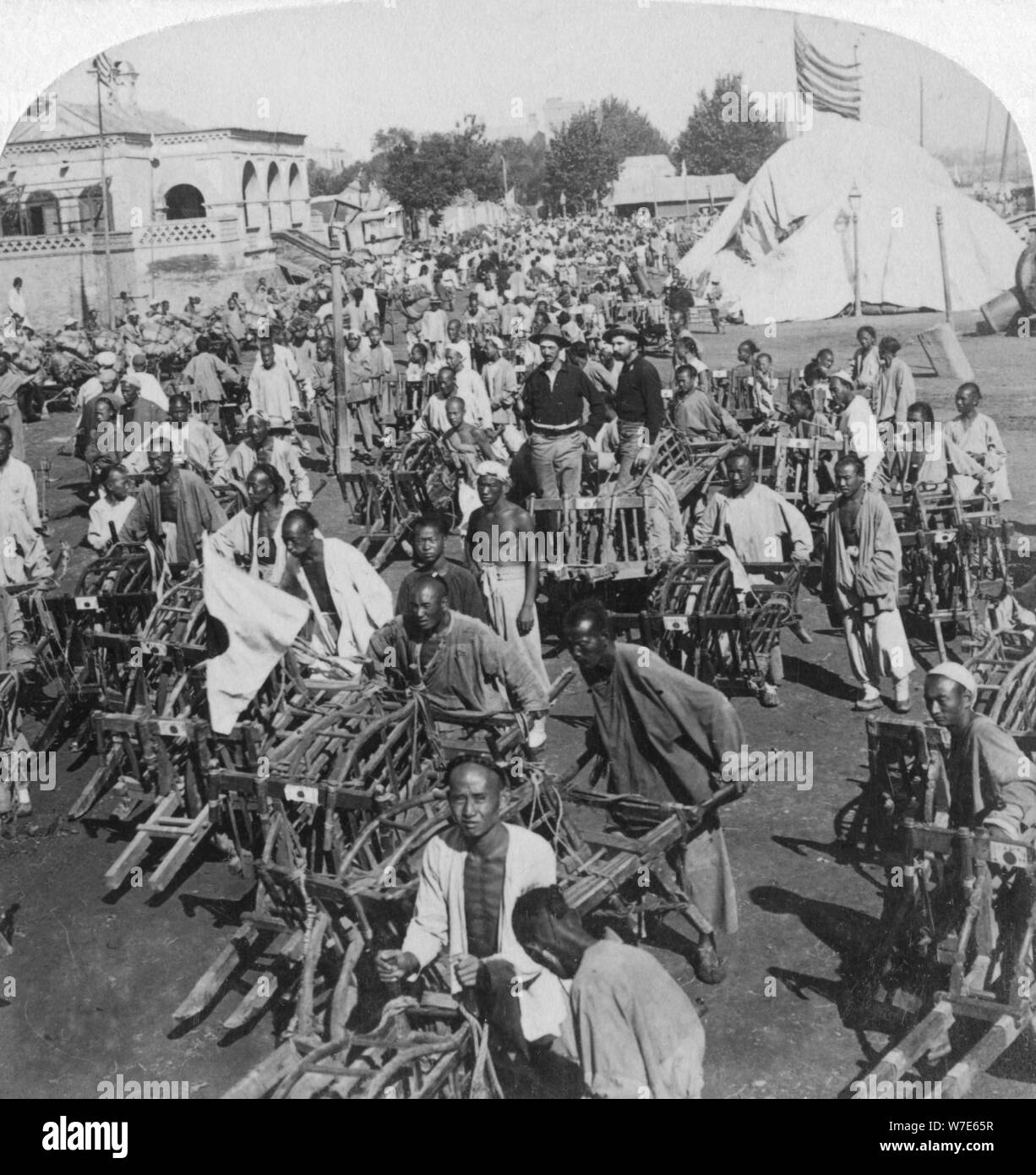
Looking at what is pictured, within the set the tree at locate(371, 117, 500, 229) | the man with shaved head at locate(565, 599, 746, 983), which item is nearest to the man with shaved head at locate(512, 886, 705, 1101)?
the man with shaved head at locate(565, 599, 746, 983)

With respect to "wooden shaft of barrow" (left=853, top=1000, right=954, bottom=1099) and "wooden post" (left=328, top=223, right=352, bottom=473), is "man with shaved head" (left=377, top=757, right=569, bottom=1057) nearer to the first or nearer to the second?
"wooden shaft of barrow" (left=853, top=1000, right=954, bottom=1099)

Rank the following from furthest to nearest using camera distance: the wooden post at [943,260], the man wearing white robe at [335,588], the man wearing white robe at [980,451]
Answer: the wooden post at [943,260]
the man wearing white robe at [980,451]
the man wearing white robe at [335,588]

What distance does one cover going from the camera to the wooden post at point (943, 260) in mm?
22817

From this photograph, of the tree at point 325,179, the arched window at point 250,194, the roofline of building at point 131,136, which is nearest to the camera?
the roofline of building at point 131,136

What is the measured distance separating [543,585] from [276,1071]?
653cm

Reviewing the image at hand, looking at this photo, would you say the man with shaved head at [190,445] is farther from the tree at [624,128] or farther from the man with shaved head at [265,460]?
the tree at [624,128]

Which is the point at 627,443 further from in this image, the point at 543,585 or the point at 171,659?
the point at 171,659

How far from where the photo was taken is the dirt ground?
5.25 m

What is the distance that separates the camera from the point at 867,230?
24594mm

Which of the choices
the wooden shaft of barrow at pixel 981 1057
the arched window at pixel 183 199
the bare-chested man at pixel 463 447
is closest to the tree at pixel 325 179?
the arched window at pixel 183 199

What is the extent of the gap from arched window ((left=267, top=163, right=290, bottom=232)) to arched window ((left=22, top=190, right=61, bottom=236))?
398 centimetres

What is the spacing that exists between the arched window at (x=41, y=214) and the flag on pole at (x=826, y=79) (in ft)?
54.5

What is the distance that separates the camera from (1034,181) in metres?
6.42

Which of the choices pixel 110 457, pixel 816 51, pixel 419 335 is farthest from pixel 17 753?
pixel 419 335
